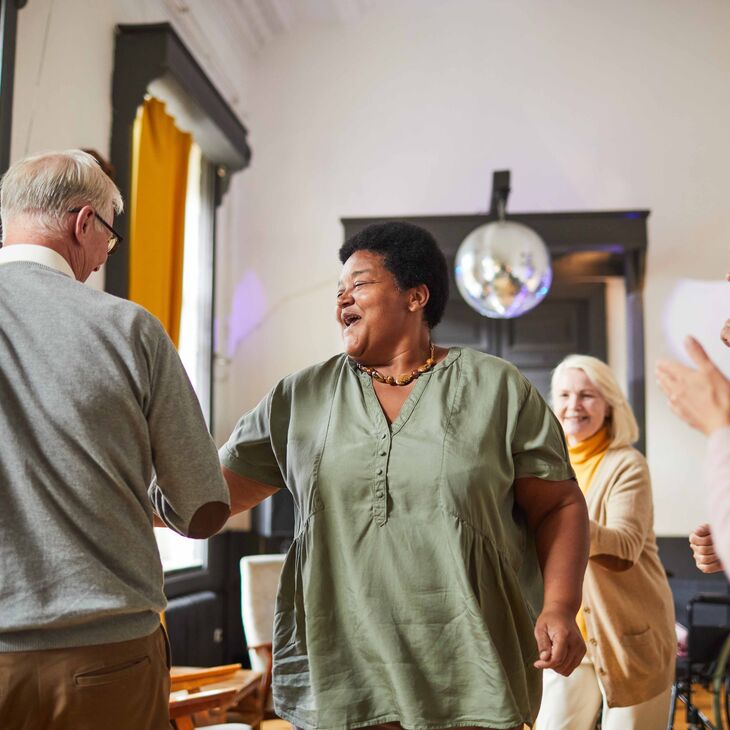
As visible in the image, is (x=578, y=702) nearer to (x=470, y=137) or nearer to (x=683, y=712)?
(x=683, y=712)

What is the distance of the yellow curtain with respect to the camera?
452 cm

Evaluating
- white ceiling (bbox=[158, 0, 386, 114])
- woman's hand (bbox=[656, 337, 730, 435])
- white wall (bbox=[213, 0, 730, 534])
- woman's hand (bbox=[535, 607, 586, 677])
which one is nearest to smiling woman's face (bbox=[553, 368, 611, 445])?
woman's hand (bbox=[535, 607, 586, 677])

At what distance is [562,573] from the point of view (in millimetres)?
1656

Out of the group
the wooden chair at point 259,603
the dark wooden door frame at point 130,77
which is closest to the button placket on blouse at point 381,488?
the wooden chair at point 259,603

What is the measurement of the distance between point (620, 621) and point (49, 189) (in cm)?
188

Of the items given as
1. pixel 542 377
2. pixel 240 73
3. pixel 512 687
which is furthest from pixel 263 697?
pixel 240 73

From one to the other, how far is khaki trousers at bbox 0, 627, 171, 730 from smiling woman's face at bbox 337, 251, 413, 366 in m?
0.71

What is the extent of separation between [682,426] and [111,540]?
206 inches

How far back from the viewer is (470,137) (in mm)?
6371

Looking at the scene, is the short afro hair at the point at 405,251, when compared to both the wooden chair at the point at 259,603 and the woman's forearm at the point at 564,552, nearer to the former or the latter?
the woman's forearm at the point at 564,552

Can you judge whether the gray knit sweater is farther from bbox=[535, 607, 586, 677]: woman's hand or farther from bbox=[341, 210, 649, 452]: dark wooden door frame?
bbox=[341, 210, 649, 452]: dark wooden door frame

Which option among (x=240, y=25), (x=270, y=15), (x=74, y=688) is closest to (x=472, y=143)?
(x=270, y=15)

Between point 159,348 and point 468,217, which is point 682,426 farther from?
point 159,348

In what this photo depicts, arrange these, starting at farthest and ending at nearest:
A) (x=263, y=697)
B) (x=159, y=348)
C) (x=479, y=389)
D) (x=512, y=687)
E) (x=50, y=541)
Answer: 1. (x=263, y=697)
2. (x=479, y=389)
3. (x=512, y=687)
4. (x=159, y=348)
5. (x=50, y=541)
